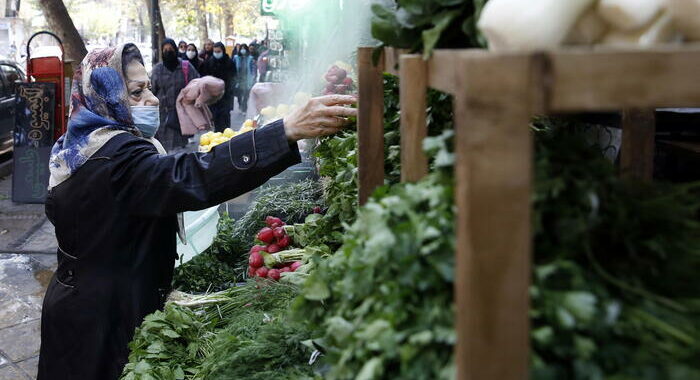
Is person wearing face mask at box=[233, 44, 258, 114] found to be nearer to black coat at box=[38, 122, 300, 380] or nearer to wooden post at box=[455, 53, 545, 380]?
black coat at box=[38, 122, 300, 380]

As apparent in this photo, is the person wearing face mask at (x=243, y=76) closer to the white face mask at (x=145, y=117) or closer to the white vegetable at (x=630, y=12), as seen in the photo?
the white face mask at (x=145, y=117)

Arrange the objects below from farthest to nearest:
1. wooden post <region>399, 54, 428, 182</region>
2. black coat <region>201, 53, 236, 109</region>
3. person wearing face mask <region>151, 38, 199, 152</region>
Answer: black coat <region>201, 53, 236, 109</region>, person wearing face mask <region>151, 38, 199, 152</region>, wooden post <region>399, 54, 428, 182</region>

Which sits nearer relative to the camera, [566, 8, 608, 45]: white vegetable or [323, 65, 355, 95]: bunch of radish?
[566, 8, 608, 45]: white vegetable

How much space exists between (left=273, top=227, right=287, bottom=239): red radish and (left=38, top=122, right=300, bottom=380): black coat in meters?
0.94

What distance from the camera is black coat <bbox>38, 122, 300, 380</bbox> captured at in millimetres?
2652

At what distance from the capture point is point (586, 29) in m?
1.12

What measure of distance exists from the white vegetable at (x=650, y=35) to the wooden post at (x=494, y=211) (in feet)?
1.14

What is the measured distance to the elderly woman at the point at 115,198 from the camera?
2.66m

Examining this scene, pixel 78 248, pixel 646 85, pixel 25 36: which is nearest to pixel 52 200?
pixel 78 248

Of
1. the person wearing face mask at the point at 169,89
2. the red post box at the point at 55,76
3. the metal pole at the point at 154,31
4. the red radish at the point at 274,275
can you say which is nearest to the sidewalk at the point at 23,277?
the red post box at the point at 55,76

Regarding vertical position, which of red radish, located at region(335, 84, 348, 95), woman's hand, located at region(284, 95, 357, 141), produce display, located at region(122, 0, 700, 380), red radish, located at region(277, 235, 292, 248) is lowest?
red radish, located at region(277, 235, 292, 248)

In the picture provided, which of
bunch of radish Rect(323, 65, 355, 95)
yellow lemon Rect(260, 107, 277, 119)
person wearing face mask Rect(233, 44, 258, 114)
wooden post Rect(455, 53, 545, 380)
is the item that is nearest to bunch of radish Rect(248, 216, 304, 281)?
bunch of radish Rect(323, 65, 355, 95)

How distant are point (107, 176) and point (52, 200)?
0.31 m

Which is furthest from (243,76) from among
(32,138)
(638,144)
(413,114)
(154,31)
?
(413,114)
